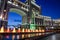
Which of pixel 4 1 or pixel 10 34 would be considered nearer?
pixel 10 34

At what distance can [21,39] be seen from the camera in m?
5.76

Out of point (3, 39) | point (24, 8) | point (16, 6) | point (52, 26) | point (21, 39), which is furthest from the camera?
point (52, 26)

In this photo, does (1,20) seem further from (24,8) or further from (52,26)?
(52,26)

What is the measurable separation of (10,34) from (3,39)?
60 centimetres

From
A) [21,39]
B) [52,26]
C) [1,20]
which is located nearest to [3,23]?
[1,20]

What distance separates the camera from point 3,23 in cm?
1430

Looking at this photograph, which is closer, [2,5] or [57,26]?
[2,5]

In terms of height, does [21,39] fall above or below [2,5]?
below

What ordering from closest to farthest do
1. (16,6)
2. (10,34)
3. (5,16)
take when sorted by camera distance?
(10,34), (5,16), (16,6)

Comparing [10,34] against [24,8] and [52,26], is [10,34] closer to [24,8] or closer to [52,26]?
[24,8]

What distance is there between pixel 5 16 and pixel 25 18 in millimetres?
6787

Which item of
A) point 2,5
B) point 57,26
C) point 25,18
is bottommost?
point 57,26

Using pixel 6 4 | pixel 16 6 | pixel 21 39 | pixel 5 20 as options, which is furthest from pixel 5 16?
pixel 21 39

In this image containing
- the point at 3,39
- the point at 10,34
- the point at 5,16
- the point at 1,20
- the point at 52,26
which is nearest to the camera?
the point at 3,39
